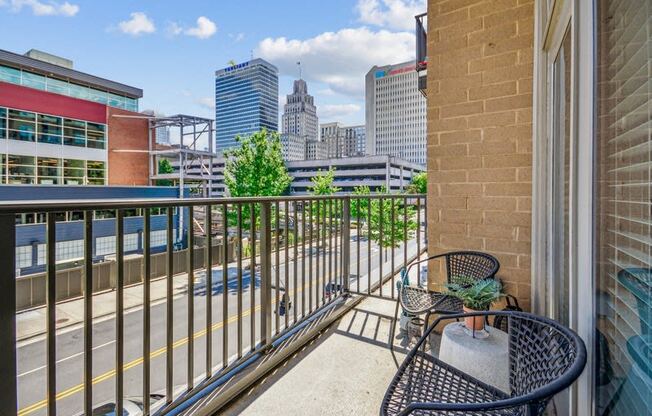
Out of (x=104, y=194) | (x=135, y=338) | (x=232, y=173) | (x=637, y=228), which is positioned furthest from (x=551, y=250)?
(x=104, y=194)

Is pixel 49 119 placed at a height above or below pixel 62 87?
below

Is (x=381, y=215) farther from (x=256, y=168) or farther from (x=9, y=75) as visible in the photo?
(x=9, y=75)

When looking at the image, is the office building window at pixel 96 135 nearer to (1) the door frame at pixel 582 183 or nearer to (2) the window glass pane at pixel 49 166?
(2) the window glass pane at pixel 49 166

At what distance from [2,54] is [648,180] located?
2218 centimetres

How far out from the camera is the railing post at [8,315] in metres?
0.85

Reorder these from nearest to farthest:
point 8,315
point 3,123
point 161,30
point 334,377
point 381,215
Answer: point 8,315 → point 334,377 → point 381,215 → point 3,123 → point 161,30

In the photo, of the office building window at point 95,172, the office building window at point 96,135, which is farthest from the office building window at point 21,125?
the office building window at point 95,172

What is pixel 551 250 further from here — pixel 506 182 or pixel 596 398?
pixel 596 398

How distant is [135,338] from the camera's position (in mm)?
9078

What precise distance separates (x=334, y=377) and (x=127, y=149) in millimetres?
21822

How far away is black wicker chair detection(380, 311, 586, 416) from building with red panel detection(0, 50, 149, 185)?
64.5 ft

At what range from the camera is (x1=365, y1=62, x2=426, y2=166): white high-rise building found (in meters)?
52.8

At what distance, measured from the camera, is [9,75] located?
15.1 metres

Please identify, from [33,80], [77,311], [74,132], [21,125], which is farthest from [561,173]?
[33,80]
